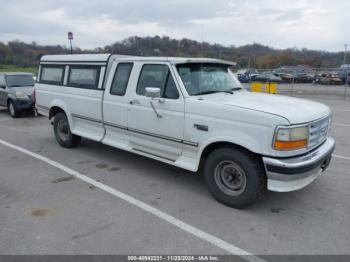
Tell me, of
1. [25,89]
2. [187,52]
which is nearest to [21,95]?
[25,89]

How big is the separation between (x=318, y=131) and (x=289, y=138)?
0.76 metres

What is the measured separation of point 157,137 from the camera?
486 cm

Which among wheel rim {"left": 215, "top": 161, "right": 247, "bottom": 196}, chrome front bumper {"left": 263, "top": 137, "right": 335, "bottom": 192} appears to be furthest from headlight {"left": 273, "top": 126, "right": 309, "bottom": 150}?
wheel rim {"left": 215, "top": 161, "right": 247, "bottom": 196}

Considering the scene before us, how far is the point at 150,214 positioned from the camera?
154 inches

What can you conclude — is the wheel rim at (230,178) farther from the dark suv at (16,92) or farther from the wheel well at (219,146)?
the dark suv at (16,92)

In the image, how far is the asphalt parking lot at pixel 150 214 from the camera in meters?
3.25

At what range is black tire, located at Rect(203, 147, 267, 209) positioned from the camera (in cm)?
383

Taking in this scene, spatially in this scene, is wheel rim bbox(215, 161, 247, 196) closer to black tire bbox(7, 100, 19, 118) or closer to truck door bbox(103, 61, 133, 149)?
truck door bbox(103, 61, 133, 149)

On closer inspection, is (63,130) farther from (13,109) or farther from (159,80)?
(13,109)

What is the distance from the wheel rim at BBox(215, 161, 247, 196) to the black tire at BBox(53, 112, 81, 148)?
12.6ft

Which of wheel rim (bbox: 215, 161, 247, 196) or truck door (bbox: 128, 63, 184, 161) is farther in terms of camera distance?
truck door (bbox: 128, 63, 184, 161)

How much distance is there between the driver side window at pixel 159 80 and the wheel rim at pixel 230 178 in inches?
47.7

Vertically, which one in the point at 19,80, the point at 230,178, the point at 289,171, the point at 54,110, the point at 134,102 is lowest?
the point at 230,178

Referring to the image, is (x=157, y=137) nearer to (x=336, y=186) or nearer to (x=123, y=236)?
(x=123, y=236)
